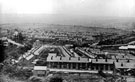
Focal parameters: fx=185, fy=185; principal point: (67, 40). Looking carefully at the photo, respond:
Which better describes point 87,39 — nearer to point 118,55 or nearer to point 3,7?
point 118,55

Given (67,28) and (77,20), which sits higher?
(77,20)

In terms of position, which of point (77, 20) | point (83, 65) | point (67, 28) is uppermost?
point (77, 20)

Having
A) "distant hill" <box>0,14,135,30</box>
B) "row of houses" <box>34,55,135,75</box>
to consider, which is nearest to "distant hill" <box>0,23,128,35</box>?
"distant hill" <box>0,14,135,30</box>

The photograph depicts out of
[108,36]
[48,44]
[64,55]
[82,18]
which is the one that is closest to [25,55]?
[48,44]

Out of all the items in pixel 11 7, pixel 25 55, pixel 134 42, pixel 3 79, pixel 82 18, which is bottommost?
pixel 3 79

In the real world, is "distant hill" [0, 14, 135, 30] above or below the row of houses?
above

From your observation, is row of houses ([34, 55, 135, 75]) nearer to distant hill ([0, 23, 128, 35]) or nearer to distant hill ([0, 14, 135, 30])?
distant hill ([0, 23, 128, 35])

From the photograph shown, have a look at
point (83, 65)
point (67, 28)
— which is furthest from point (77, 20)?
point (83, 65)

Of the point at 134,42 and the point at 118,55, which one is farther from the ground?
the point at 134,42

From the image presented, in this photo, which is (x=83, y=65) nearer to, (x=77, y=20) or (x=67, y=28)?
(x=67, y=28)

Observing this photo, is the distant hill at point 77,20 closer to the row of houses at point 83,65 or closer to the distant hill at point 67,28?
the distant hill at point 67,28

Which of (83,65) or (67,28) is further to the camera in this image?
(67,28)
